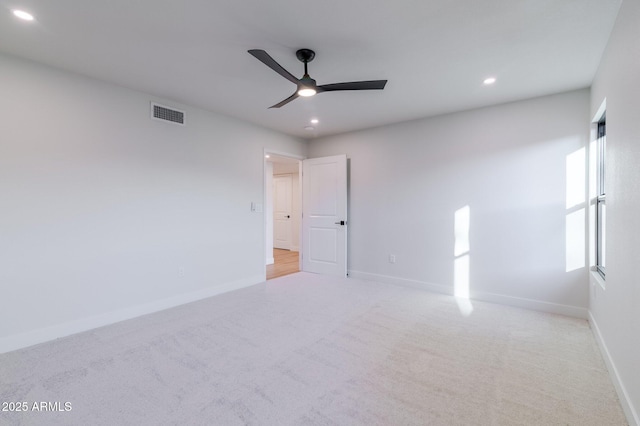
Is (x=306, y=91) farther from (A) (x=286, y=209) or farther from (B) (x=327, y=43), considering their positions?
(A) (x=286, y=209)

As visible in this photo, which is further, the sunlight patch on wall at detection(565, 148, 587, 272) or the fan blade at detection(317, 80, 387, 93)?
the sunlight patch on wall at detection(565, 148, 587, 272)

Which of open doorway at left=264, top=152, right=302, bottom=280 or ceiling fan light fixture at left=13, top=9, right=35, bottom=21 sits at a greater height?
ceiling fan light fixture at left=13, top=9, right=35, bottom=21

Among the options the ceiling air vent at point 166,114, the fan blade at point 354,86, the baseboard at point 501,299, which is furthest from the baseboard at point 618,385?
the ceiling air vent at point 166,114

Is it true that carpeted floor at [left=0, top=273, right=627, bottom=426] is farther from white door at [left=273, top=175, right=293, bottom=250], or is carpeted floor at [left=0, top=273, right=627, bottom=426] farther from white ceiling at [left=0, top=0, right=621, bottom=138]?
white door at [left=273, top=175, right=293, bottom=250]

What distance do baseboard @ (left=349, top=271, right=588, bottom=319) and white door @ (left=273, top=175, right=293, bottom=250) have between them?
3.96m

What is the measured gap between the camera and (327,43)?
2.34 meters

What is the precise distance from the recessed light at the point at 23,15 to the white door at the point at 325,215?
3895 mm

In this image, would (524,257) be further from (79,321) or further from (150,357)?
(79,321)

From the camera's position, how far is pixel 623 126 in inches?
73.4

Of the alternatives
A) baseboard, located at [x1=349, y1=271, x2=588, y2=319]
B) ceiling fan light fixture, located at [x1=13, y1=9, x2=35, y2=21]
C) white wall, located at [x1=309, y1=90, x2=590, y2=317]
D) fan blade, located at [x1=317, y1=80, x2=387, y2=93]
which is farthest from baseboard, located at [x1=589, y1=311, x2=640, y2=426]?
ceiling fan light fixture, located at [x1=13, y1=9, x2=35, y2=21]

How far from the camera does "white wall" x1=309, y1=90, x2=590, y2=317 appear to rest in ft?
10.9

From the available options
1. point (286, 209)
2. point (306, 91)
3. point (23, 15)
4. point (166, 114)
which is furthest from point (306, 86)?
point (286, 209)

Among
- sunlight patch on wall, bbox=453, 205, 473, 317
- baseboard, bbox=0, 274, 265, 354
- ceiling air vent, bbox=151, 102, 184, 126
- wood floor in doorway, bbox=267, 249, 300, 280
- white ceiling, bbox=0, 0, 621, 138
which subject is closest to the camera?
white ceiling, bbox=0, 0, 621, 138

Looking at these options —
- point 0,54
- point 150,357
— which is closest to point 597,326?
point 150,357
